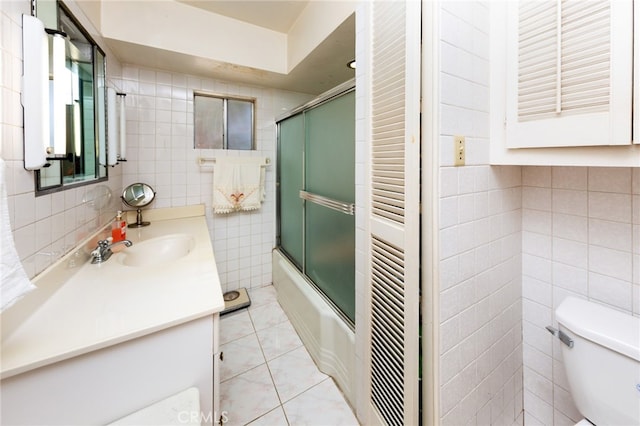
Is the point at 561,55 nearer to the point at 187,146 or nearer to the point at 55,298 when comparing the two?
the point at 55,298

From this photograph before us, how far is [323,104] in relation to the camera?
176 cm

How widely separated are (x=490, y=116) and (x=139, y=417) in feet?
5.14

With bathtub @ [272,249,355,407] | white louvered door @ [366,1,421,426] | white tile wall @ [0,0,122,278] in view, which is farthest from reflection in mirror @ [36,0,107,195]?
bathtub @ [272,249,355,407]

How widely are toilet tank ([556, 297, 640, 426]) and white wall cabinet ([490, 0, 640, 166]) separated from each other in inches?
22.5

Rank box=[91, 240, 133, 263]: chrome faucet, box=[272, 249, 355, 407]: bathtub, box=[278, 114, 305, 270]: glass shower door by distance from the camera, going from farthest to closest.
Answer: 1. box=[278, 114, 305, 270]: glass shower door
2. box=[272, 249, 355, 407]: bathtub
3. box=[91, 240, 133, 263]: chrome faucet

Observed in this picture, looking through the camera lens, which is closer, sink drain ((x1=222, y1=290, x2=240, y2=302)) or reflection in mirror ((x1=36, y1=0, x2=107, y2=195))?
reflection in mirror ((x1=36, y1=0, x2=107, y2=195))

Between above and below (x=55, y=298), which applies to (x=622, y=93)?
above

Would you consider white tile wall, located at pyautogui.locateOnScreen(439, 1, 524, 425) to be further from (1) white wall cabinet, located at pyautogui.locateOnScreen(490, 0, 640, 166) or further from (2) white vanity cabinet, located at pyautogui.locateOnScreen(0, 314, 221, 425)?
(2) white vanity cabinet, located at pyautogui.locateOnScreen(0, 314, 221, 425)

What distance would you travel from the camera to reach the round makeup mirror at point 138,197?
79.6 inches

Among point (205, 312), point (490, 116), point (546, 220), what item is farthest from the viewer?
point (546, 220)

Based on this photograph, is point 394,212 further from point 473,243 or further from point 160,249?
point 160,249

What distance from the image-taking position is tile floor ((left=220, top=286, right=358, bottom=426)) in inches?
54.3

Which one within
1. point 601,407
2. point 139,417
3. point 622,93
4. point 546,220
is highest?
point 622,93

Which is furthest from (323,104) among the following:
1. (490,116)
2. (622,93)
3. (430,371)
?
(430,371)
